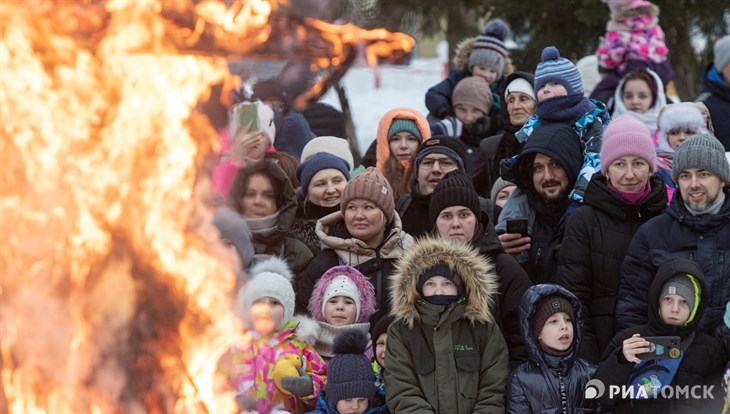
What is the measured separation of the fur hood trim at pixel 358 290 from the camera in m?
6.45

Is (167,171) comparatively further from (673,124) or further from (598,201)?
(673,124)

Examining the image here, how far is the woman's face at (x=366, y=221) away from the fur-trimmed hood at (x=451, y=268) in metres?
0.55

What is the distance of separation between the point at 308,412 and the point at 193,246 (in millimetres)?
1047

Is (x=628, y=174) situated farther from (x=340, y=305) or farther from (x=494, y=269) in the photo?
(x=340, y=305)

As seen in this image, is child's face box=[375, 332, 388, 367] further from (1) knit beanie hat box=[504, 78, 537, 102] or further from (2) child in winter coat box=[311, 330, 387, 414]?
(1) knit beanie hat box=[504, 78, 537, 102]

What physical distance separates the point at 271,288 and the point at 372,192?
81 centimetres

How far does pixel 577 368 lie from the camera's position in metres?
5.97

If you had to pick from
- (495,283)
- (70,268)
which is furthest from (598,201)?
(70,268)

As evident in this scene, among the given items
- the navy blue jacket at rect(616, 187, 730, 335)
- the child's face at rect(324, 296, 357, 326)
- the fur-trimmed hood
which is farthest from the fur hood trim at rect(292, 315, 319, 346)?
the navy blue jacket at rect(616, 187, 730, 335)

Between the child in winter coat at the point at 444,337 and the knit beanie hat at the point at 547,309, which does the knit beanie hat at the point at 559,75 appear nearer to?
the child in winter coat at the point at 444,337

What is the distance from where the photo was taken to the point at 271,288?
6215mm

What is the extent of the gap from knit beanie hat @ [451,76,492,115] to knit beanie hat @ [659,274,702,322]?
2.83m

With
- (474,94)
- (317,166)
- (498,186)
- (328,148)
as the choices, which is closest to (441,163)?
(498,186)

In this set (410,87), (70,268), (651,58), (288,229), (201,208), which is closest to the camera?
(70,268)
